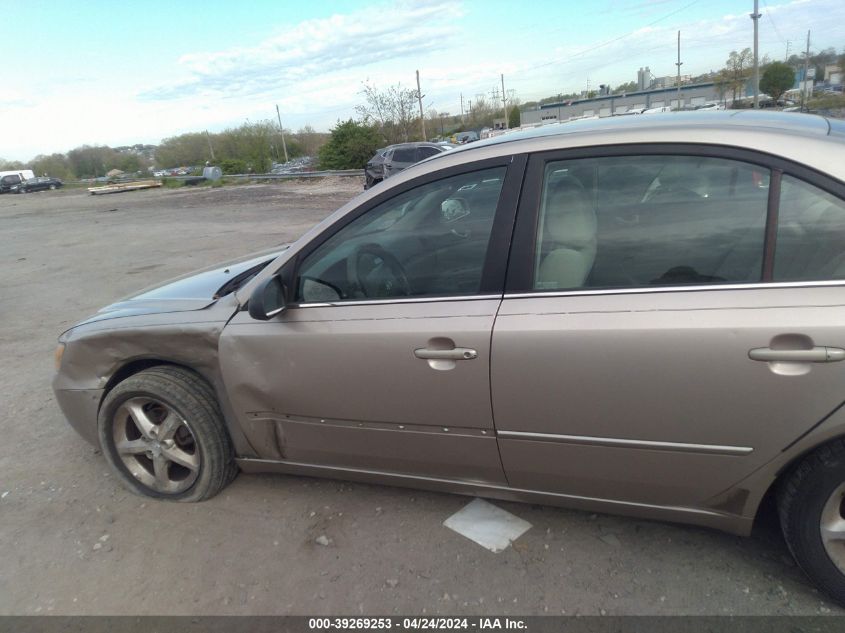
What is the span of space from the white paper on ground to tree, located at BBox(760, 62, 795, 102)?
47071 mm

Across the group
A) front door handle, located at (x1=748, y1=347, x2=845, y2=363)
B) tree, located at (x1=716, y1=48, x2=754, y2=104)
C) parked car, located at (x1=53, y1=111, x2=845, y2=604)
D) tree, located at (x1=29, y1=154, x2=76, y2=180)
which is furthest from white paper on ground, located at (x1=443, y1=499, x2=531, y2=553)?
tree, located at (x1=29, y1=154, x2=76, y2=180)

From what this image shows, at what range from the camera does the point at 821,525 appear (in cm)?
201

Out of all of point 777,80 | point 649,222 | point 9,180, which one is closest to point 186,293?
point 649,222

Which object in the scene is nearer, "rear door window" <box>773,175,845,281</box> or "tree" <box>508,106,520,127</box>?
"rear door window" <box>773,175,845,281</box>

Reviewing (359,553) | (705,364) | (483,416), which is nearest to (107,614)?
(359,553)

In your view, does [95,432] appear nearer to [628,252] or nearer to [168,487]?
[168,487]

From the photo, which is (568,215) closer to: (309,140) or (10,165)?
(309,140)

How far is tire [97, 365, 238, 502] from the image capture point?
293cm

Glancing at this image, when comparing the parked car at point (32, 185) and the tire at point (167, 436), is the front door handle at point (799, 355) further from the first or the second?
the parked car at point (32, 185)

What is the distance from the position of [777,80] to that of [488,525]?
4862 cm

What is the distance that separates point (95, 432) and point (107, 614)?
1.14 m

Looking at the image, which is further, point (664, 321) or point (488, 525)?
point (488, 525)

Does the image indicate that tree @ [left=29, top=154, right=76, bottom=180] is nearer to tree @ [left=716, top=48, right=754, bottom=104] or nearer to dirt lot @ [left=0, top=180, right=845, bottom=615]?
tree @ [left=716, top=48, right=754, bottom=104]

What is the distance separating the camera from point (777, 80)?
1597 inches
